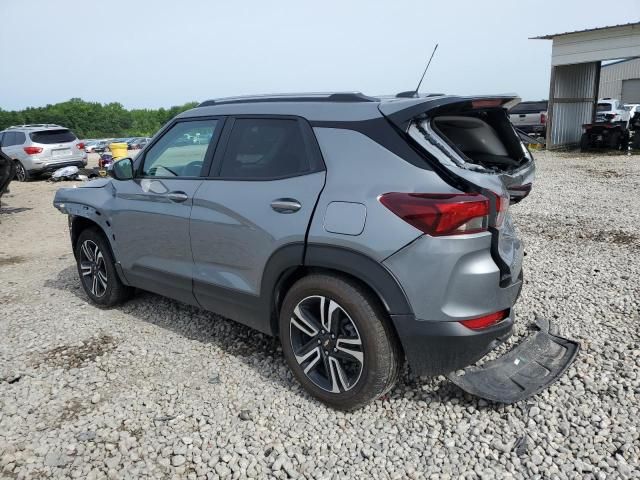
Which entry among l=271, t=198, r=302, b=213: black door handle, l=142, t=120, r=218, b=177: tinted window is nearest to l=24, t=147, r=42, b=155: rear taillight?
l=142, t=120, r=218, b=177: tinted window

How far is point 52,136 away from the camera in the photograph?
16.4 metres

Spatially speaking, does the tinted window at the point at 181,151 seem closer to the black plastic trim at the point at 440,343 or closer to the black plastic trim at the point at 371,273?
the black plastic trim at the point at 371,273

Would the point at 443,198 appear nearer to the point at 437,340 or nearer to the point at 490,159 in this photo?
the point at 437,340

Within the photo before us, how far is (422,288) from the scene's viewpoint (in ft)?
8.34

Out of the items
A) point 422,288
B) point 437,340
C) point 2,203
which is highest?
point 422,288

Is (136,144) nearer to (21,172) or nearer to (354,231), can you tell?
(21,172)

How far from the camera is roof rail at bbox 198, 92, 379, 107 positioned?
9.88 feet

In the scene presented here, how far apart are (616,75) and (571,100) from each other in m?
27.9

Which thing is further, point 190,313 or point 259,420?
point 190,313

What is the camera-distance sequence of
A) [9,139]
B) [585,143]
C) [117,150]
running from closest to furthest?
1. [9,139]
2. [117,150]
3. [585,143]

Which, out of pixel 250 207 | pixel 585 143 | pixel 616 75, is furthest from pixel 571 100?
pixel 616 75

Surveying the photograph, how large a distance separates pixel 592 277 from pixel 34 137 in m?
16.3

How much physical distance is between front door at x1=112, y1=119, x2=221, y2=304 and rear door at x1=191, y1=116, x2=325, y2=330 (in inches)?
5.2

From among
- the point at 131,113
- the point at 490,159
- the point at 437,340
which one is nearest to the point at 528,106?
the point at 490,159
